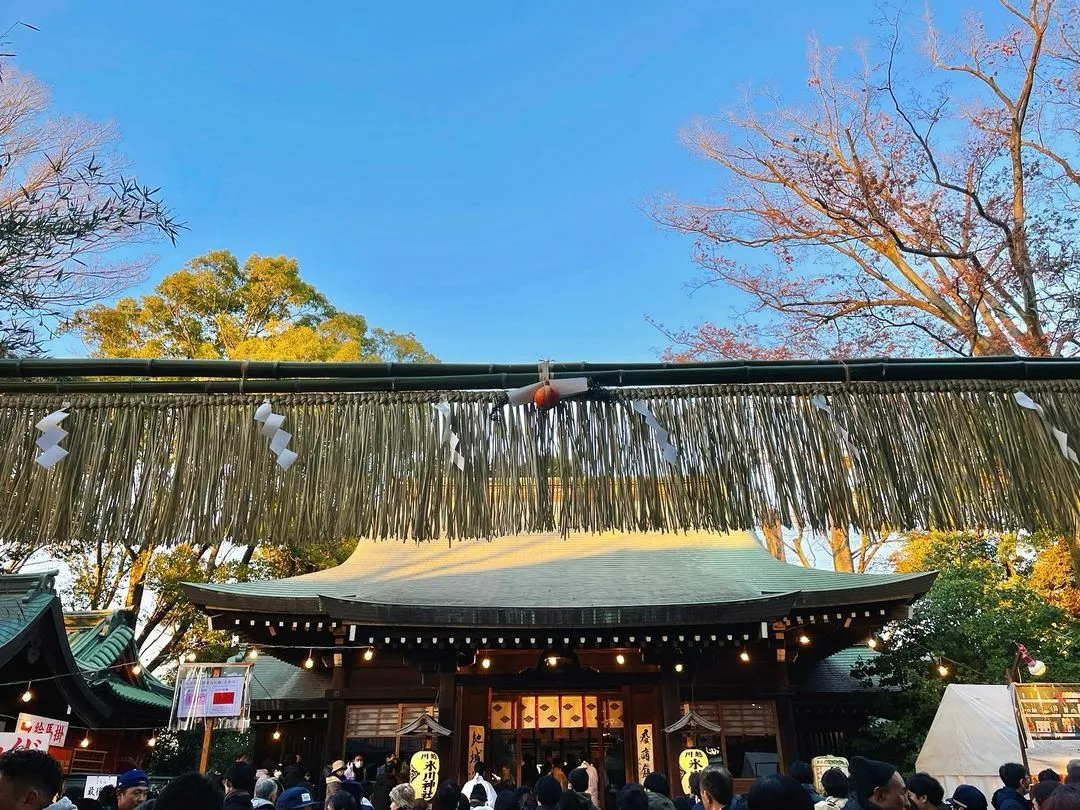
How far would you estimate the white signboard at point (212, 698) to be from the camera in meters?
8.45

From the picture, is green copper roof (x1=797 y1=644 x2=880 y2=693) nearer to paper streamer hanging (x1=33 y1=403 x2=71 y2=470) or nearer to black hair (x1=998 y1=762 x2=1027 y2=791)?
black hair (x1=998 y1=762 x2=1027 y2=791)

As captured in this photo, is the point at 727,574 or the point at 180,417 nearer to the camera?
the point at 180,417

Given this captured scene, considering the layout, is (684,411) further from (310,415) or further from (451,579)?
(451,579)

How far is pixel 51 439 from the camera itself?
1840 mm

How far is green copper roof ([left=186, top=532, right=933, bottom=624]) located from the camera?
29.1ft

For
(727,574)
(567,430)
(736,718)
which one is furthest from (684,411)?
(727,574)

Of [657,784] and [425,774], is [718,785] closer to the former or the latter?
[657,784]

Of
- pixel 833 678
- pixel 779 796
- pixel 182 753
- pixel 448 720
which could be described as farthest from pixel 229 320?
pixel 779 796

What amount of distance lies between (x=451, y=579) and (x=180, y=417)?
9.90m

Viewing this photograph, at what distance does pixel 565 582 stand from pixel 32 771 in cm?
929

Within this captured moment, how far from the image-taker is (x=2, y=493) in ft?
6.02

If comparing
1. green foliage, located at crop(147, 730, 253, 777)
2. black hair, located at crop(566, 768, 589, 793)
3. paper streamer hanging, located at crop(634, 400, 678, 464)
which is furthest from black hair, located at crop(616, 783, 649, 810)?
green foliage, located at crop(147, 730, 253, 777)

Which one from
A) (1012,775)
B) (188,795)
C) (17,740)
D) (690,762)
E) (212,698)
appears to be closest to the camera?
(188,795)

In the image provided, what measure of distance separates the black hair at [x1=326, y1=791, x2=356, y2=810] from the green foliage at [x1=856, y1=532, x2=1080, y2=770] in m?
8.83
